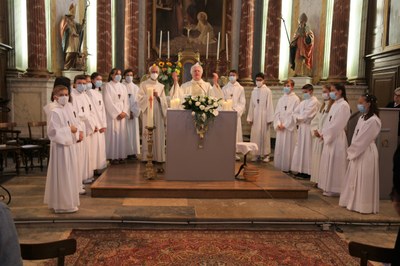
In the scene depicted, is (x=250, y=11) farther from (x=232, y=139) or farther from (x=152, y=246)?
(x=152, y=246)

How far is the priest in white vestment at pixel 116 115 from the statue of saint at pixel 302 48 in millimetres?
6306

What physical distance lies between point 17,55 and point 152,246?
938 centimetres

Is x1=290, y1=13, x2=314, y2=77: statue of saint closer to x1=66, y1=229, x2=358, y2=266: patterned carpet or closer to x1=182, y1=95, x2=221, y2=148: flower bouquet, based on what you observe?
x1=182, y1=95, x2=221, y2=148: flower bouquet

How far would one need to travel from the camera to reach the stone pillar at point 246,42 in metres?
13.9

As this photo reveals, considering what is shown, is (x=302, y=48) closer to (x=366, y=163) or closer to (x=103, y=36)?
(x=103, y=36)

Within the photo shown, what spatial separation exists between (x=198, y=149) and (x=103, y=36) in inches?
321

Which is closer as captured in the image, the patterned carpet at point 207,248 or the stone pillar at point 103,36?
the patterned carpet at point 207,248

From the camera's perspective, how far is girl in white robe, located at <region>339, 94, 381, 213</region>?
5973 millimetres

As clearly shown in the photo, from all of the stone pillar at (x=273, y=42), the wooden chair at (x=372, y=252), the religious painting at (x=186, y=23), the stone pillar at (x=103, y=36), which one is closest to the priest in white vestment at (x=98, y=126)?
the stone pillar at (x=103, y=36)

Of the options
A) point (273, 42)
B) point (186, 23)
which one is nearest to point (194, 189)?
point (273, 42)

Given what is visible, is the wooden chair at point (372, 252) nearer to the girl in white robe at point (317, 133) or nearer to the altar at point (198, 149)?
the altar at point (198, 149)

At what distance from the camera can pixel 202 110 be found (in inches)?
265

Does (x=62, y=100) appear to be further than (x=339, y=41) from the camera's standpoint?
No

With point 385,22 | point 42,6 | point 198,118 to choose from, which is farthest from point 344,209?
point 42,6
